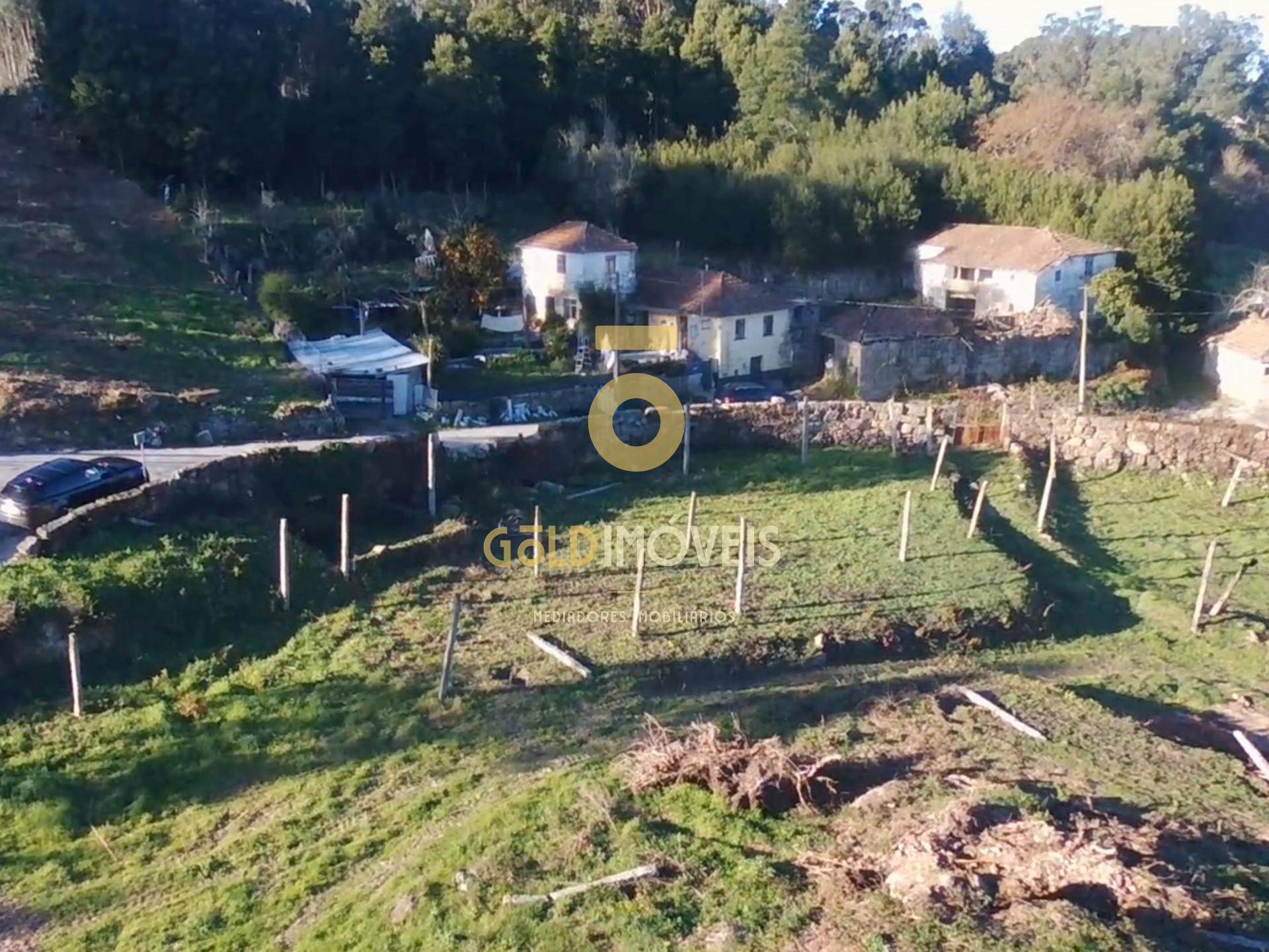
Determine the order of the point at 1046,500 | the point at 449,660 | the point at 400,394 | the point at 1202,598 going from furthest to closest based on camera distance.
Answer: the point at 400,394, the point at 1046,500, the point at 1202,598, the point at 449,660

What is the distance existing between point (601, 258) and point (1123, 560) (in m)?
21.2

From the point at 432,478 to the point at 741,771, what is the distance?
12353 mm

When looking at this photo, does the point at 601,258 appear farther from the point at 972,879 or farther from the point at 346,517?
the point at 972,879

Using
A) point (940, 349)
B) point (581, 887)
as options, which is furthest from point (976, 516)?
point (940, 349)

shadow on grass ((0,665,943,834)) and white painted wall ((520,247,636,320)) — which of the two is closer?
shadow on grass ((0,665,943,834))

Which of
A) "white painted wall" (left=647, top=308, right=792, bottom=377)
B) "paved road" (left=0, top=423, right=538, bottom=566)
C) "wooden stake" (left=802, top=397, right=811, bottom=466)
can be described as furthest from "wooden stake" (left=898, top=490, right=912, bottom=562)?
"white painted wall" (left=647, top=308, right=792, bottom=377)

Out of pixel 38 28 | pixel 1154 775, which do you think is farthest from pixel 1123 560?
pixel 38 28

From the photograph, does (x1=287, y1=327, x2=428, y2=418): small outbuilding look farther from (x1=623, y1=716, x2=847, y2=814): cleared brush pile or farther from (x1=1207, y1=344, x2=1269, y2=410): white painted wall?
(x1=1207, y1=344, x2=1269, y2=410): white painted wall

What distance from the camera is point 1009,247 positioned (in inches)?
1666

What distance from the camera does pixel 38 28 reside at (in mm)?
40656

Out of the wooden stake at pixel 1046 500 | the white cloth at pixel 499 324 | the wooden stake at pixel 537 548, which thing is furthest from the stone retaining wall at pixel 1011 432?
the white cloth at pixel 499 324

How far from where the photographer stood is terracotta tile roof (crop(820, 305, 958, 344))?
37.2m

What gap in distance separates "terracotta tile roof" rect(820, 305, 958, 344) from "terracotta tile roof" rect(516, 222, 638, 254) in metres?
7.45

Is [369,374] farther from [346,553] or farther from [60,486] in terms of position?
[346,553]
